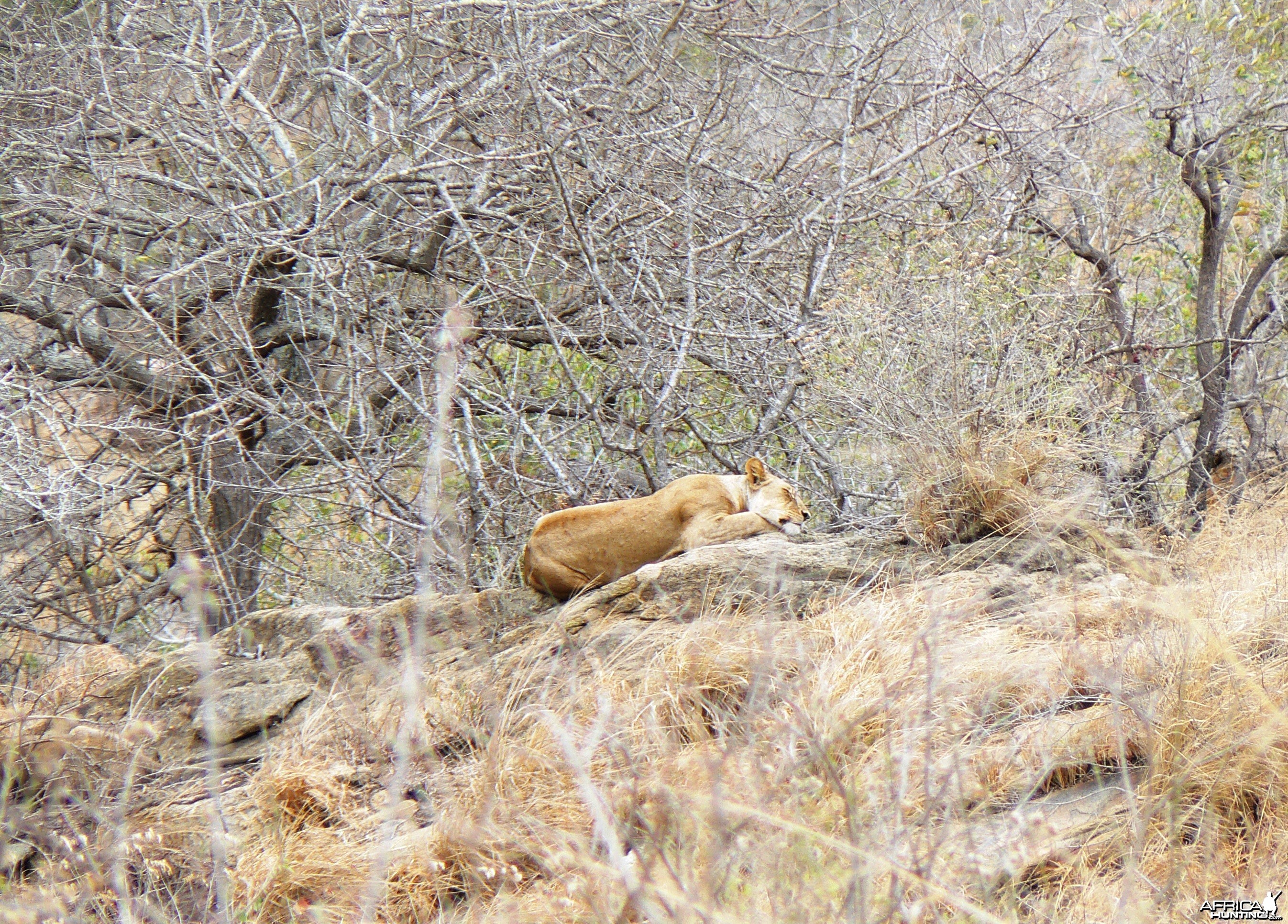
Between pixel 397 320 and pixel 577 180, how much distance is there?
5.62 feet

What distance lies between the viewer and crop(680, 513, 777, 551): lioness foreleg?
225 inches

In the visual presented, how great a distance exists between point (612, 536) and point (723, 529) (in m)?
0.59

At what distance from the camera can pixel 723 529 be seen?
5727mm

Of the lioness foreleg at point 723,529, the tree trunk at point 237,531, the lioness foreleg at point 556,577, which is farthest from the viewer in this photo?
the tree trunk at point 237,531

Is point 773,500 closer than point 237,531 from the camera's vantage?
Yes

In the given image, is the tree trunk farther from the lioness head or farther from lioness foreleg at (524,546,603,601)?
the lioness head

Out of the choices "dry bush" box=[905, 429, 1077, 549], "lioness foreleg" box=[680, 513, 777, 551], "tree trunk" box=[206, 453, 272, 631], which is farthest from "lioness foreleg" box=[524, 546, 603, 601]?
"tree trunk" box=[206, 453, 272, 631]

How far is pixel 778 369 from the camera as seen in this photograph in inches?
324

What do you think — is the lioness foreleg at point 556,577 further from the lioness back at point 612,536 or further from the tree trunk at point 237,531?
the tree trunk at point 237,531

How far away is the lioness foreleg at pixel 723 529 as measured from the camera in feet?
18.8

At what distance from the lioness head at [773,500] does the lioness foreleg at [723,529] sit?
73 mm

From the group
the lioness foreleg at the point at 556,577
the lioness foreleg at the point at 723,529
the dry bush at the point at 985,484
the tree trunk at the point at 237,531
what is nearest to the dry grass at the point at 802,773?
the dry bush at the point at 985,484

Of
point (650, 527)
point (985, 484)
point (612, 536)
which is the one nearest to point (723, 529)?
point (650, 527)

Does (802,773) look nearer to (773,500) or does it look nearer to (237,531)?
(773,500)
